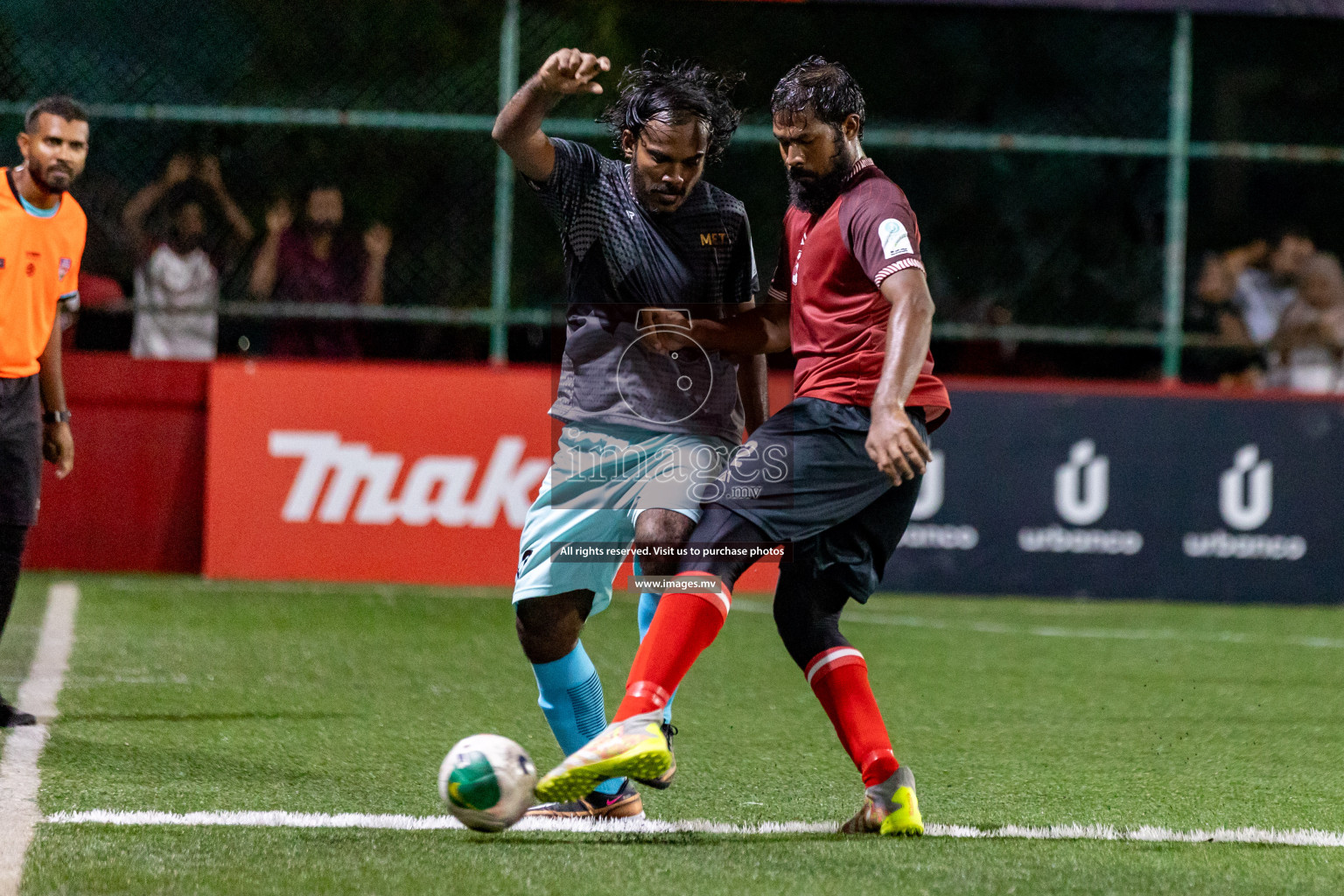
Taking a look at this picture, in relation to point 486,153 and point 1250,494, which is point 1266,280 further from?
point 486,153

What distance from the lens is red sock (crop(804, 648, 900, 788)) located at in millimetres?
4348

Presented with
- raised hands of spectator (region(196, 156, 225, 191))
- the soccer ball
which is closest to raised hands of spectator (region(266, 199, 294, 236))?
raised hands of spectator (region(196, 156, 225, 191))

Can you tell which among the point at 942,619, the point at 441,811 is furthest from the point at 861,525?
the point at 942,619

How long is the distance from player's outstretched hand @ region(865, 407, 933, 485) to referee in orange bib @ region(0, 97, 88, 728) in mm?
3160

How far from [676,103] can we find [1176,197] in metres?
7.77

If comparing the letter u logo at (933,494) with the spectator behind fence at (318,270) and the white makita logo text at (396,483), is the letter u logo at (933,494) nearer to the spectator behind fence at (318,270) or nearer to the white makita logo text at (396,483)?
the white makita logo text at (396,483)

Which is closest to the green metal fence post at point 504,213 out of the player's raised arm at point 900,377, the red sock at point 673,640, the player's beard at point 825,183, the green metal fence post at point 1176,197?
the green metal fence post at point 1176,197

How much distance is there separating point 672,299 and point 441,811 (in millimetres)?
1451

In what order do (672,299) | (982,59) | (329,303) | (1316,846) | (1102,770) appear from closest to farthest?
(1316,846) → (672,299) → (1102,770) → (329,303) → (982,59)

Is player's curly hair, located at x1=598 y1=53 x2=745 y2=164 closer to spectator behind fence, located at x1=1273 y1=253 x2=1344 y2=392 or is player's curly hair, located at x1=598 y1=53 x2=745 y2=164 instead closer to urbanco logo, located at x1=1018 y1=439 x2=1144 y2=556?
urbanco logo, located at x1=1018 y1=439 x2=1144 y2=556

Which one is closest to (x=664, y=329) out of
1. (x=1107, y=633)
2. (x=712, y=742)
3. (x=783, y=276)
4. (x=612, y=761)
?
(x=783, y=276)

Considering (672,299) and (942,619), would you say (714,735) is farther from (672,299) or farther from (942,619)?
(942,619)

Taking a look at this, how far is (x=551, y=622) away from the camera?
14.5 feet

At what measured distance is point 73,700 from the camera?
20.0 ft
